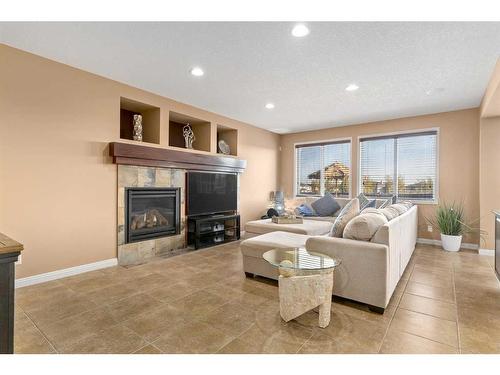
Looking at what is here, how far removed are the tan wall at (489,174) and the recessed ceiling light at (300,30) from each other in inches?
150

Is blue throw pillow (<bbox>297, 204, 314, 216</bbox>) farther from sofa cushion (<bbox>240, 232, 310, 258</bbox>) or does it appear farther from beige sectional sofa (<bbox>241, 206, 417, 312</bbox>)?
beige sectional sofa (<bbox>241, 206, 417, 312</bbox>)

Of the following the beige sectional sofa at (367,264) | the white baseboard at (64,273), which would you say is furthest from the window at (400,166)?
the white baseboard at (64,273)

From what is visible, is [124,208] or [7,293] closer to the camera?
[7,293]

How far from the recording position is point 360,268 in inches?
90.0

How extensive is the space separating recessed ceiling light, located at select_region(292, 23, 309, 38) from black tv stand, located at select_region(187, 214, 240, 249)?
3.17m

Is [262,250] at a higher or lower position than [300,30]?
lower

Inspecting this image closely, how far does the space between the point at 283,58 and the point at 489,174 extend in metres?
3.96

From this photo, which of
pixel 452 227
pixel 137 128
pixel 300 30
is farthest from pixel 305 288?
pixel 452 227

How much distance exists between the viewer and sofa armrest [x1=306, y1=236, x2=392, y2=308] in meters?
2.18

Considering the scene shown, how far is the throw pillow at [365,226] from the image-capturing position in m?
2.30

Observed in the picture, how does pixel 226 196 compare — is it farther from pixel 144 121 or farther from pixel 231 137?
pixel 144 121

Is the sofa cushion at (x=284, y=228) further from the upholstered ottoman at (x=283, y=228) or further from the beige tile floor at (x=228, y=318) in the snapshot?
the beige tile floor at (x=228, y=318)
